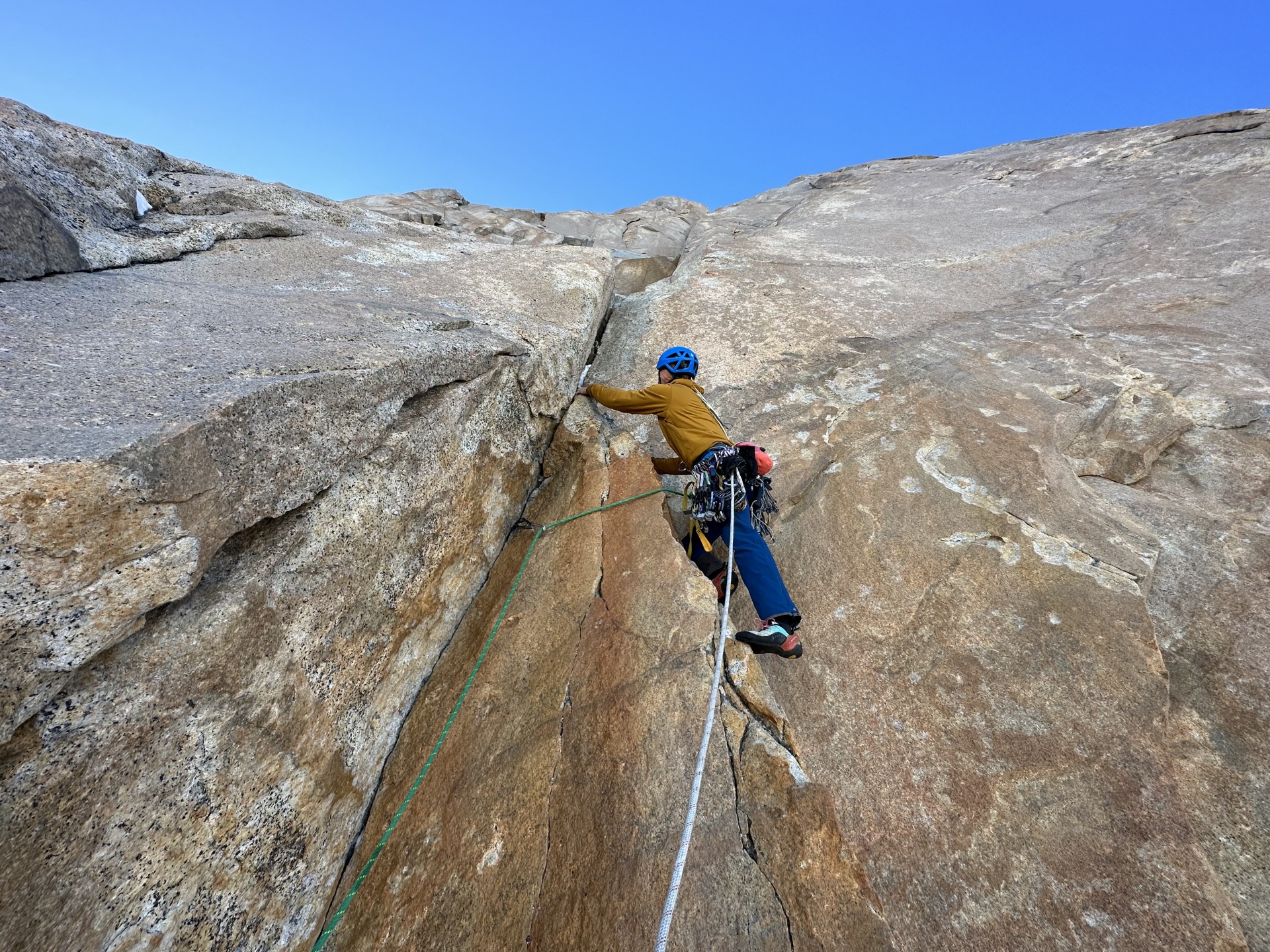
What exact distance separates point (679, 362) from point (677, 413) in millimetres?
545

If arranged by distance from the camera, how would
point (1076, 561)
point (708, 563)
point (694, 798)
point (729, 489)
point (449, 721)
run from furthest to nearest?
point (708, 563) < point (729, 489) < point (1076, 561) < point (449, 721) < point (694, 798)

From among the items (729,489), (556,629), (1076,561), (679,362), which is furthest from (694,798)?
(679,362)

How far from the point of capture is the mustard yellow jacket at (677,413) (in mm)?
4168

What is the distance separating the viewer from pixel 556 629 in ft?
11.9

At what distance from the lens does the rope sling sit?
1.93 m

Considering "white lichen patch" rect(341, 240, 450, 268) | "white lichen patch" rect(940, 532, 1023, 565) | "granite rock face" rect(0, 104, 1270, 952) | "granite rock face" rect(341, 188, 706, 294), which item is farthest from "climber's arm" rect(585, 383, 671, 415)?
"granite rock face" rect(341, 188, 706, 294)

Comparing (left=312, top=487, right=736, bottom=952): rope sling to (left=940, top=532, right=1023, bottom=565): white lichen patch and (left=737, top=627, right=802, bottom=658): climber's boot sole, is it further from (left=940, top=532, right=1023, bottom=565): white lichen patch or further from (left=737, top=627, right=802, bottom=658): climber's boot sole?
(left=940, top=532, right=1023, bottom=565): white lichen patch

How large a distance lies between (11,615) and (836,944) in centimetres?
314

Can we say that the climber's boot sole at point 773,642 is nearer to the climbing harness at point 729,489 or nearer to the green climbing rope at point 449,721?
the climbing harness at point 729,489

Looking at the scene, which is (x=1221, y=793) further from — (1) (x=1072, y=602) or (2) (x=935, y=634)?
(2) (x=935, y=634)

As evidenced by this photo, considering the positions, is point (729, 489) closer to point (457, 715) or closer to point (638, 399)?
point (638, 399)

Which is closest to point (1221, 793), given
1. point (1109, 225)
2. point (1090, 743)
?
point (1090, 743)

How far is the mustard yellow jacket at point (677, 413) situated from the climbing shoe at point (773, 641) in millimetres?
1346

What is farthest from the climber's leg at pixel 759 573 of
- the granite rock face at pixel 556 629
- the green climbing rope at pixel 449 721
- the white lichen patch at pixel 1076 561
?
the white lichen patch at pixel 1076 561
